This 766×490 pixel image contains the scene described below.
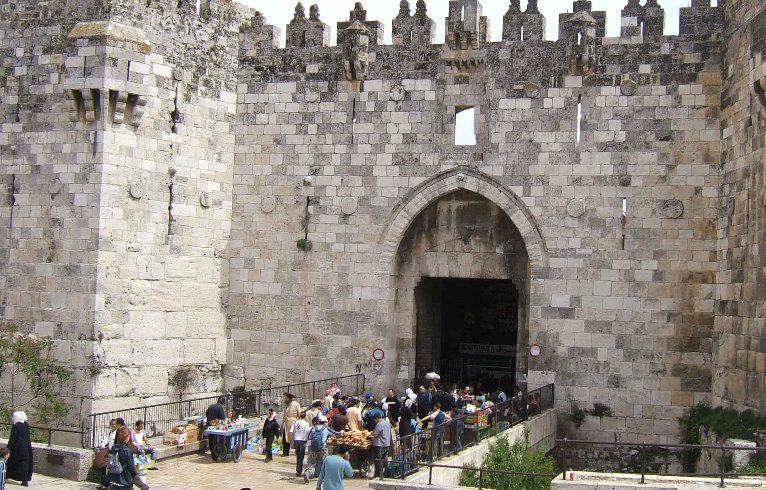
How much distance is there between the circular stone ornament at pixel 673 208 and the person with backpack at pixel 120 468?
1068 centimetres

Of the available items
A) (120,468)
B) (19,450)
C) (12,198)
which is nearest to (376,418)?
(120,468)

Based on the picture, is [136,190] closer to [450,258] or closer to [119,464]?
[450,258]

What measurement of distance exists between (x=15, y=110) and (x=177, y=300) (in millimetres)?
4714

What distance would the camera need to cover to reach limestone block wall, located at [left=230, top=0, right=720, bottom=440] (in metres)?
18.7

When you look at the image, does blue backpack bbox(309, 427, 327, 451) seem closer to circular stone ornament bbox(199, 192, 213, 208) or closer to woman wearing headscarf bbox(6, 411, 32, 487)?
woman wearing headscarf bbox(6, 411, 32, 487)

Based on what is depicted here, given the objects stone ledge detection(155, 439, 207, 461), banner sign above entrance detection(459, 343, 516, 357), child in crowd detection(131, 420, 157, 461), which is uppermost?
banner sign above entrance detection(459, 343, 516, 357)

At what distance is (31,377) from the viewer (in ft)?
59.4

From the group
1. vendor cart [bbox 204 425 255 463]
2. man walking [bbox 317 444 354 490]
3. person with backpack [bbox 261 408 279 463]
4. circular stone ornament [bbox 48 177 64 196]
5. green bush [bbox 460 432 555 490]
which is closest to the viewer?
man walking [bbox 317 444 354 490]

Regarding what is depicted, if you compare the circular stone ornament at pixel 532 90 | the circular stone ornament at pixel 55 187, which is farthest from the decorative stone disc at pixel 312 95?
the circular stone ornament at pixel 55 187

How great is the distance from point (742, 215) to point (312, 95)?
8731 millimetres

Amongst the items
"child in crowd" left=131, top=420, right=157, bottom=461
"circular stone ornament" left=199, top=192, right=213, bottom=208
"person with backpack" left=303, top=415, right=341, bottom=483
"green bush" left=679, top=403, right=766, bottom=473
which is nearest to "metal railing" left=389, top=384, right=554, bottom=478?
"person with backpack" left=303, top=415, right=341, bottom=483

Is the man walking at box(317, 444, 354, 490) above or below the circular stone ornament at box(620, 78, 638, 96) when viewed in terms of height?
below

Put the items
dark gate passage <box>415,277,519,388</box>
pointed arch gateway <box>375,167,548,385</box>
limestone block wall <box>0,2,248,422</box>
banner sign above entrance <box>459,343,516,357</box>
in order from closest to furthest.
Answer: limestone block wall <box>0,2,248,422</box> → pointed arch gateway <box>375,167,548,385</box> → dark gate passage <box>415,277,519,388</box> → banner sign above entrance <box>459,343,516,357</box>

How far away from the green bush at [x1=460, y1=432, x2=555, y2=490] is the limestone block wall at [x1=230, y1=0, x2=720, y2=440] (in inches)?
108
